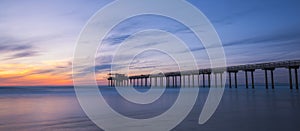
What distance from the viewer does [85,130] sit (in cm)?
776

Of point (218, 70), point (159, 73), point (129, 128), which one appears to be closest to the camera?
point (129, 128)

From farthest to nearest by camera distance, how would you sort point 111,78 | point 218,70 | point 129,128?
point 111,78 → point 218,70 → point 129,128

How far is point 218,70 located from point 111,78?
2764 inches

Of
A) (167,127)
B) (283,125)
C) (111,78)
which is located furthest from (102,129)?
(111,78)

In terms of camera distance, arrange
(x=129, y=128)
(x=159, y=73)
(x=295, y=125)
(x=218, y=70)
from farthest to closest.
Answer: (x=159, y=73)
(x=218, y=70)
(x=129, y=128)
(x=295, y=125)

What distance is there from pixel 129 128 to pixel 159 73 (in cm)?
7778

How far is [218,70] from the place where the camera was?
175 feet

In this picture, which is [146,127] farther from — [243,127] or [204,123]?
[243,127]

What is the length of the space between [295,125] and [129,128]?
4640 mm

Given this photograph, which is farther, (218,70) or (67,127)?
(218,70)

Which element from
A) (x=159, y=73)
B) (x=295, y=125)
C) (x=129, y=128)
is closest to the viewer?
(x=295, y=125)

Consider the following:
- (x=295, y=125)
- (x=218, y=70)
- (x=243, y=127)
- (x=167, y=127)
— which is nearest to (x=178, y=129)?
(x=167, y=127)

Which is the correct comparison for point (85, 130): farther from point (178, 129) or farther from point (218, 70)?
point (218, 70)

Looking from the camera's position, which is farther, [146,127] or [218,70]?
[218,70]
